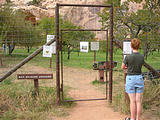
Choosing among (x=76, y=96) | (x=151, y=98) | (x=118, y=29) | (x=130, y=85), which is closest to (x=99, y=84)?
(x=76, y=96)

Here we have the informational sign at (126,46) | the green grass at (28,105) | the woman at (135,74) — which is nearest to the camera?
the woman at (135,74)

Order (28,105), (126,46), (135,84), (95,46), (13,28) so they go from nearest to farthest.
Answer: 1. (135,84)
2. (28,105)
3. (126,46)
4. (95,46)
5. (13,28)

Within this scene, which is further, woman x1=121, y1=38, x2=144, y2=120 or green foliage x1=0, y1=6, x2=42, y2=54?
green foliage x1=0, y1=6, x2=42, y2=54

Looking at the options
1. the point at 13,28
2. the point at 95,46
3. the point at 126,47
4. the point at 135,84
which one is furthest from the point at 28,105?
the point at 13,28

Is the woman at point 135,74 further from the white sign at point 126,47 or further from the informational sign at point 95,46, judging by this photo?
the informational sign at point 95,46

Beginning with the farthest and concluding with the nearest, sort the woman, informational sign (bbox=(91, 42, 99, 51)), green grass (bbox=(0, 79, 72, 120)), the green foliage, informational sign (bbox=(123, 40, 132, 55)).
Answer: the green foliage < informational sign (bbox=(91, 42, 99, 51)) < informational sign (bbox=(123, 40, 132, 55)) < green grass (bbox=(0, 79, 72, 120)) < the woman

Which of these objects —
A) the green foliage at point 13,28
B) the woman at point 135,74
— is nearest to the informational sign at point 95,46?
the woman at point 135,74

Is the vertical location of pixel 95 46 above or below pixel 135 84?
above

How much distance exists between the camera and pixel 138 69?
375cm

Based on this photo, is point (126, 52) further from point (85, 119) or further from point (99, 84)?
point (99, 84)

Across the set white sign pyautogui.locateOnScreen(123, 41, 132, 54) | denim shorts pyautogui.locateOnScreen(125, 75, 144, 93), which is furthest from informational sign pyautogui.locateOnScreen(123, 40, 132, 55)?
denim shorts pyautogui.locateOnScreen(125, 75, 144, 93)

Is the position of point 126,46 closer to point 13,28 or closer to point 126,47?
point 126,47

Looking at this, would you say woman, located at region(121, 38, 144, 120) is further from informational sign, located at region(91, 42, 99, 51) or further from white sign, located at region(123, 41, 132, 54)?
informational sign, located at region(91, 42, 99, 51)

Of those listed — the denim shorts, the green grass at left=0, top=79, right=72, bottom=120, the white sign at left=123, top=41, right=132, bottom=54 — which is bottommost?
the green grass at left=0, top=79, right=72, bottom=120
